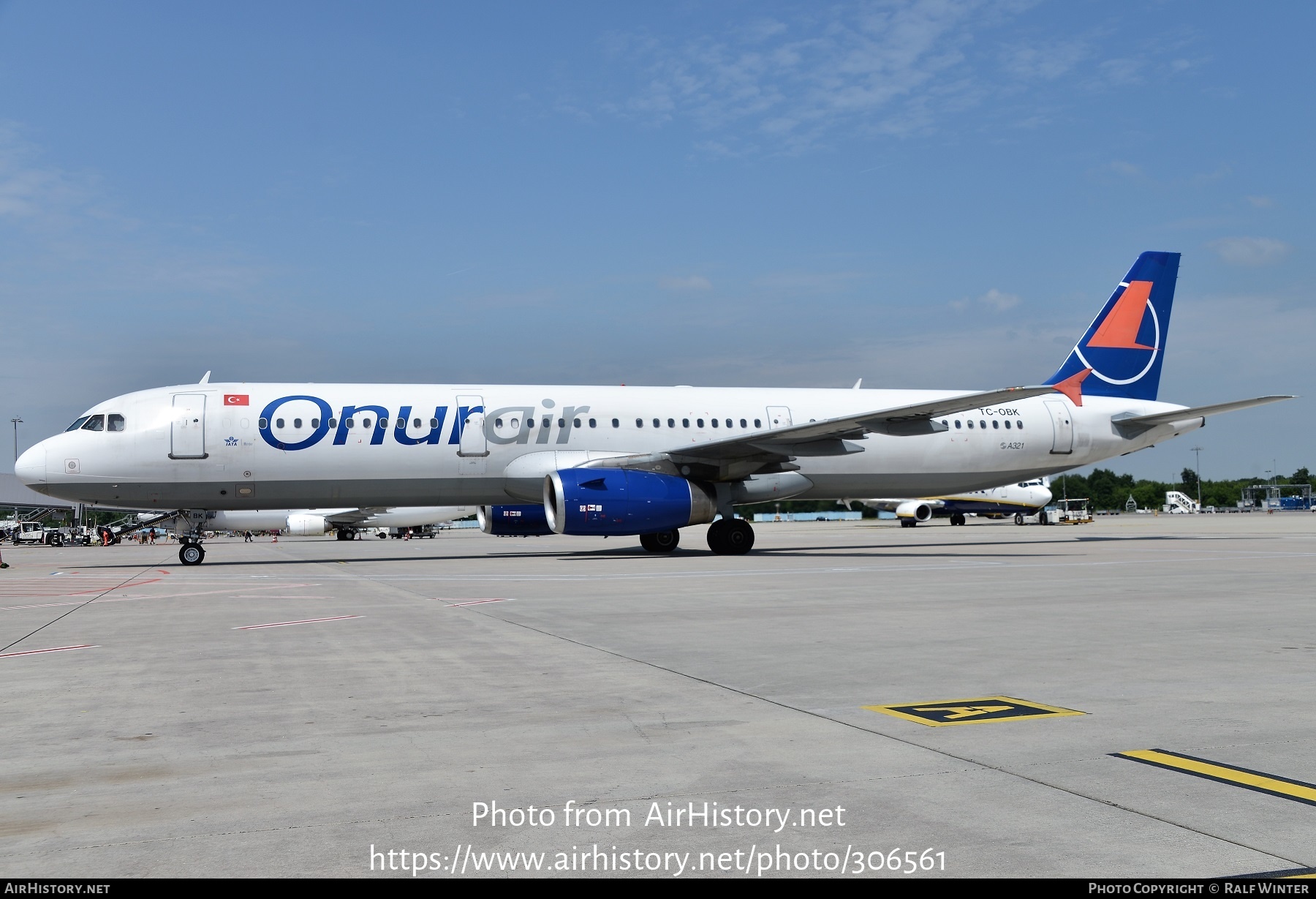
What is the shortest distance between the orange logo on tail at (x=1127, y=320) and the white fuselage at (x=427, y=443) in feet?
15.0

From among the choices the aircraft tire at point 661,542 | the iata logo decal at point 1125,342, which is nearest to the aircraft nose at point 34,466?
the aircraft tire at point 661,542

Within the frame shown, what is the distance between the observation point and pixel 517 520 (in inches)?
1038

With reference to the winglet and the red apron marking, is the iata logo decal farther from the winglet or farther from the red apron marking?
the red apron marking

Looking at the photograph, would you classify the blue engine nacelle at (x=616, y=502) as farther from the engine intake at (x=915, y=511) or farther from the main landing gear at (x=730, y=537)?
the engine intake at (x=915, y=511)

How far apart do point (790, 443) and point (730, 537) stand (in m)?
2.64

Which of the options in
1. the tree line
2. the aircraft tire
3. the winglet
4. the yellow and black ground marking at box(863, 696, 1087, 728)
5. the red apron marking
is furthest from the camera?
the tree line

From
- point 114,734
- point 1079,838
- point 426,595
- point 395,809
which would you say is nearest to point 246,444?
point 426,595

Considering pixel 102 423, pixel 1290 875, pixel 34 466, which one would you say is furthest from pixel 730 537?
pixel 1290 875

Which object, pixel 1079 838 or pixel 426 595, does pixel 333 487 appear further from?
pixel 1079 838

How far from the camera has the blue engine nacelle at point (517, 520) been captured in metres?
26.3

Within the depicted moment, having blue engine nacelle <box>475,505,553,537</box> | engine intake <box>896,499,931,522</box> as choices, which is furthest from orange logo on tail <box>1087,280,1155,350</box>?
engine intake <box>896,499,931,522</box>

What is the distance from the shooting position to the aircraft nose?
2117cm

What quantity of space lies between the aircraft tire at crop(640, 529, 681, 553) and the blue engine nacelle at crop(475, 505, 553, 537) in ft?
9.33

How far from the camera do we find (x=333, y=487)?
22391 millimetres
